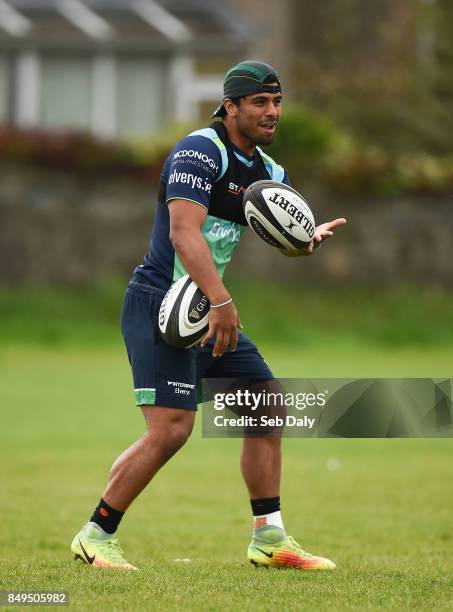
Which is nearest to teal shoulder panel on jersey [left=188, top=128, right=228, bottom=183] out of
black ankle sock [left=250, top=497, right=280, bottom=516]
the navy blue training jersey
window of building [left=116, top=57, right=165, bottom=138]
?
the navy blue training jersey

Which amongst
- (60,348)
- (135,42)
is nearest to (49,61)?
(135,42)

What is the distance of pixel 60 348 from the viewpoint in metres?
23.1

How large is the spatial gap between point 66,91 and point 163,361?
29.4m

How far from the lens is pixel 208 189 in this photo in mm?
6551

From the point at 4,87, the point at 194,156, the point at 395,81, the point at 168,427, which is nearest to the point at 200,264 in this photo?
the point at 194,156

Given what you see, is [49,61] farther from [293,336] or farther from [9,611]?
[9,611]

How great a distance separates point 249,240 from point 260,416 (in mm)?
18697

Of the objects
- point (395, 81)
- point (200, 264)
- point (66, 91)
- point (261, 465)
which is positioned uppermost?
point (66, 91)

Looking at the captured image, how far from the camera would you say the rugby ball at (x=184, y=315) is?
6.46 m

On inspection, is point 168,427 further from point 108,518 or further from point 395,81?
point 395,81

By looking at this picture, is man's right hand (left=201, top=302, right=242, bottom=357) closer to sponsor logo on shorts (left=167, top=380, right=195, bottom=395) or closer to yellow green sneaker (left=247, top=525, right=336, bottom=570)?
sponsor logo on shorts (left=167, top=380, right=195, bottom=395)

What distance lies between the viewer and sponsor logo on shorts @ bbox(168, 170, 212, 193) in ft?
21.3

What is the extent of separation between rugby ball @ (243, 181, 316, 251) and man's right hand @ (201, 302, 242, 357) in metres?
0.42

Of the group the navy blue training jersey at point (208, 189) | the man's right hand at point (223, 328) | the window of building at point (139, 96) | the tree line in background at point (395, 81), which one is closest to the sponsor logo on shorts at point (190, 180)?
the navy blue training jersey at point (208, 189)
